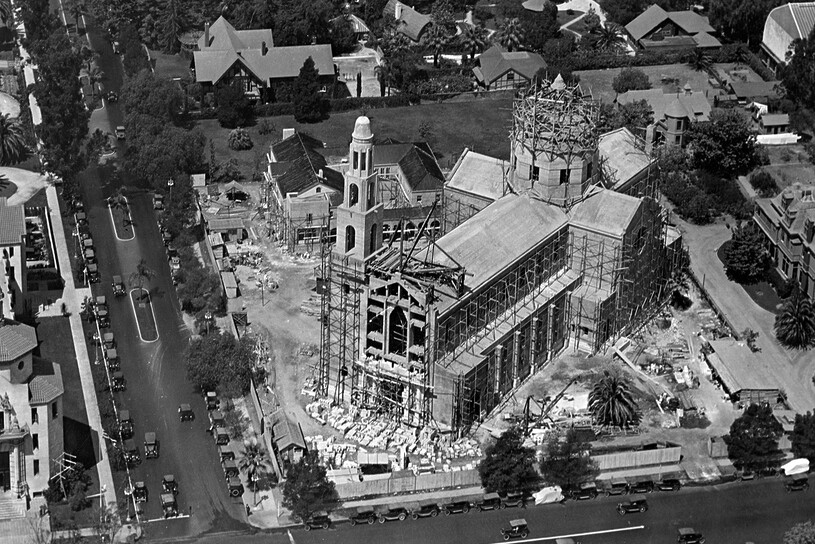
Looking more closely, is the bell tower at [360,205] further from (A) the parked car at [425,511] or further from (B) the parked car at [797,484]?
(B) the parked car at [797,484]

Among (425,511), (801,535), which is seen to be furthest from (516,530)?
(801,535)

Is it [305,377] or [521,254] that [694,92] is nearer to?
[521,254]

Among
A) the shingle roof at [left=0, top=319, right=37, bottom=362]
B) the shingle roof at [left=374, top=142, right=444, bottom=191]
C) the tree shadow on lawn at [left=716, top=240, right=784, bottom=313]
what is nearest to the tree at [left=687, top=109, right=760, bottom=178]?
the tree shadow on lawn at [left=716, top=240, right=784, bottom=313]

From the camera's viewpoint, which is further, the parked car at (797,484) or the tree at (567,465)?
the parked car at (797,484)

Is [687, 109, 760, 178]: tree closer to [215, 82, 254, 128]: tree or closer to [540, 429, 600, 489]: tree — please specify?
[215, 82, 254, 128]: tree

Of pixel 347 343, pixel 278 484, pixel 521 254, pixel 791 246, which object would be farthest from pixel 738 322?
pixel 278 484

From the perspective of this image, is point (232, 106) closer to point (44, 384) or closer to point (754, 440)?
point (44, 384)

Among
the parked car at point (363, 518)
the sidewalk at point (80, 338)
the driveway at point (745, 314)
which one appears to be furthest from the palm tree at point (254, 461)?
the driveway at point (745, 314)
